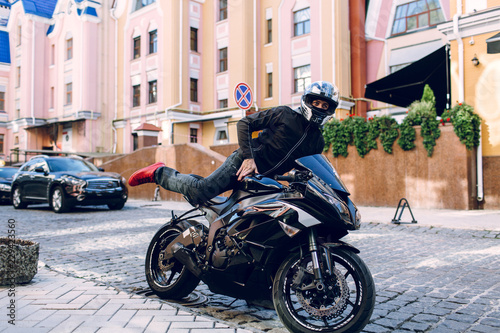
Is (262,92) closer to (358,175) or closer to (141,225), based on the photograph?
(358,175)

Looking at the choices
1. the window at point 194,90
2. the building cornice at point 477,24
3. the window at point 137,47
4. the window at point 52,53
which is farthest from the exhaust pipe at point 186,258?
the window at point 52,53

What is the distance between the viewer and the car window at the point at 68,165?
13969 mm

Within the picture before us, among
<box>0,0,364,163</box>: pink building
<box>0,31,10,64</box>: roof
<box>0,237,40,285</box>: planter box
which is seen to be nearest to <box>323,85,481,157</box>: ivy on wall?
<box>0,0,364,163</box>: pink building

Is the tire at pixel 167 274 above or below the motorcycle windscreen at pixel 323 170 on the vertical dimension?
below

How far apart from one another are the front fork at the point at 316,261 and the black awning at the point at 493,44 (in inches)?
488

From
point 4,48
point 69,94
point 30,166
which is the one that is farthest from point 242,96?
point 4,48

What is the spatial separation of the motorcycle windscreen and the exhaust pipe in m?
1.28

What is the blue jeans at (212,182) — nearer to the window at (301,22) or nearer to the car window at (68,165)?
the car window at (68,165)

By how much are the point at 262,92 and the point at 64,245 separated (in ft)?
73.4

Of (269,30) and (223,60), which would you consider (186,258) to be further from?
(223,60)

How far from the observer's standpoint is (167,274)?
4262mm

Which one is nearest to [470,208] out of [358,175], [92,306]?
[358,175]

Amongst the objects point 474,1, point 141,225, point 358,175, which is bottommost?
point 141,225

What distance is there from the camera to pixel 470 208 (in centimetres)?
1259
